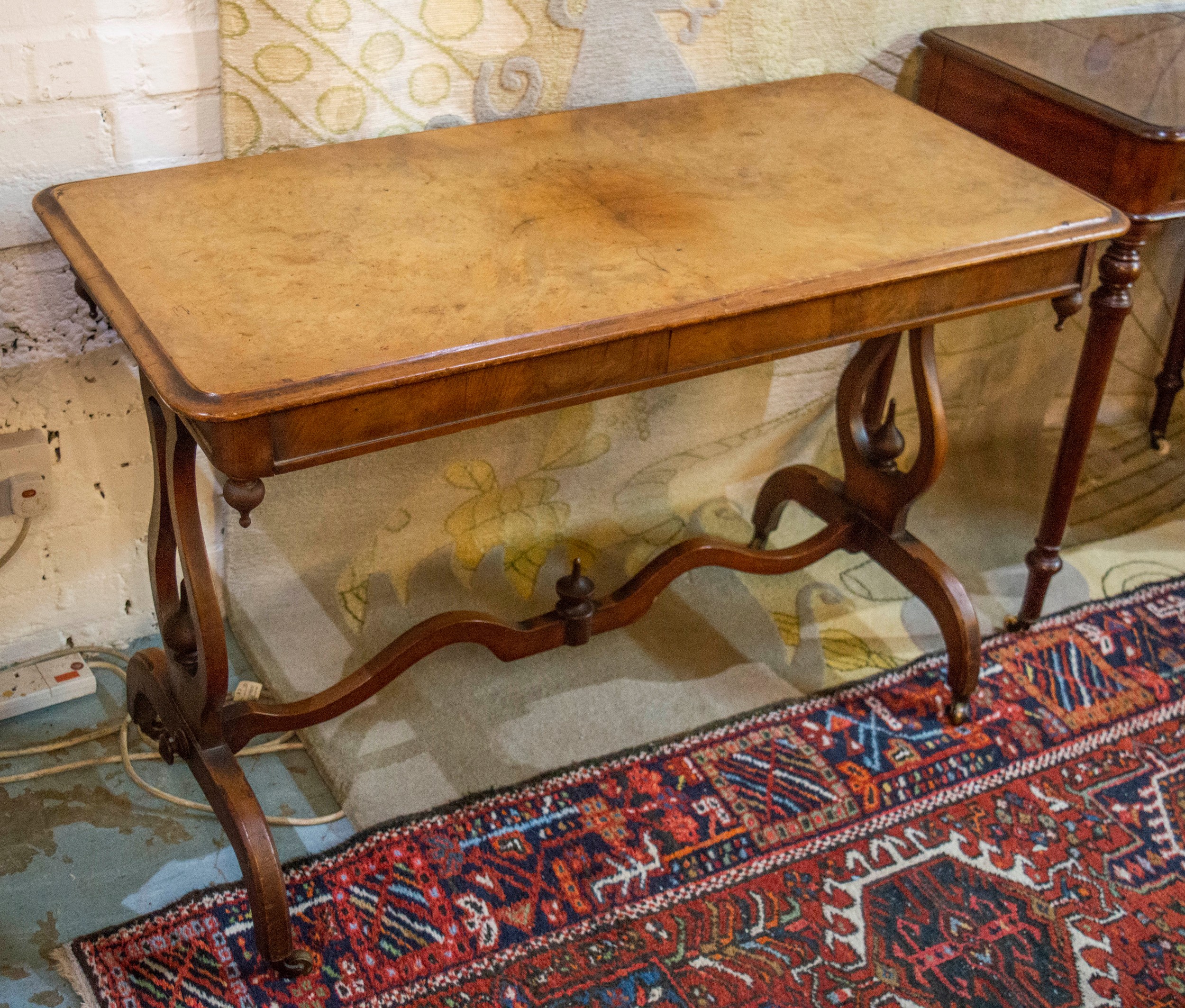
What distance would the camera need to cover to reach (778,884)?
1.78 meters

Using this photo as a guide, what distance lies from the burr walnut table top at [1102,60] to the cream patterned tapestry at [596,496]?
0.28 ft

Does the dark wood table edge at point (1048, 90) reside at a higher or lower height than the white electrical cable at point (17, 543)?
higher

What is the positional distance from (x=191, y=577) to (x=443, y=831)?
57 cm

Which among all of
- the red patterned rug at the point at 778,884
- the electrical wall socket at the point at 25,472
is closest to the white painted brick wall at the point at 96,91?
the electrical wall socket at the point at 25,472

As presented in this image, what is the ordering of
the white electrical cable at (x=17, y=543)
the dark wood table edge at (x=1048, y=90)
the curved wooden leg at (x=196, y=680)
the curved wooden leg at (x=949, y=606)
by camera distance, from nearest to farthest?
the curved wooden leg at (x=196, y=680)
the dark wood table edge at (x=1048, y=90)
the white electrical cable at (x=17, y=543)
the curved wooden leg at (x=949, y=606)

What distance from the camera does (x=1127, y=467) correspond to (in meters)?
2.76

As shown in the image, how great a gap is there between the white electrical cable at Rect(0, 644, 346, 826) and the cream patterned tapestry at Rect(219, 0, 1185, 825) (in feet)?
0.17

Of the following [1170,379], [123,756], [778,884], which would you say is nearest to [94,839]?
[123,756]

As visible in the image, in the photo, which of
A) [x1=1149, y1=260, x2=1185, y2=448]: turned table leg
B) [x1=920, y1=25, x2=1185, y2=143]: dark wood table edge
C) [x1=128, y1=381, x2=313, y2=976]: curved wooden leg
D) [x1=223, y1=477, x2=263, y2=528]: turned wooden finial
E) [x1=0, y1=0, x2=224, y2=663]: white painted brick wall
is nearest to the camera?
[x1=223, y1=477, x2=263, y2=528]: turned wooden finial

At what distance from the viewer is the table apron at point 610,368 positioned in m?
1.26

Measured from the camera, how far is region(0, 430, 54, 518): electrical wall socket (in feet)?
5.96

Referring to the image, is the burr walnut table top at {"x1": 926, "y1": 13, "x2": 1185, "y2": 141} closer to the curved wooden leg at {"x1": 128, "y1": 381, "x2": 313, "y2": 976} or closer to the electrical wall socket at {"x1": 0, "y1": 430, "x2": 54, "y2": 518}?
the curved wooden leg at {"x1": 128, "y1": 381, "x2": 313, "y2": 976}

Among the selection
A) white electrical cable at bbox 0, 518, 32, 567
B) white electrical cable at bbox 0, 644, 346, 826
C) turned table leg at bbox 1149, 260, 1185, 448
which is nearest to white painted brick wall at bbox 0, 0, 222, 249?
white electrical cable at bbox 0, 518, 32, 567

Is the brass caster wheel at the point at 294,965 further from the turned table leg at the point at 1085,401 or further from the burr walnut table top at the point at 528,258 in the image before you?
the turned table leg at the point at 1085,401
